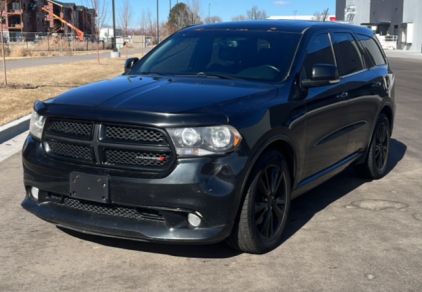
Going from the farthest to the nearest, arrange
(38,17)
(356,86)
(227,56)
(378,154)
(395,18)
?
(38,17), (395,18), (378,154), (356,86), (227,56)

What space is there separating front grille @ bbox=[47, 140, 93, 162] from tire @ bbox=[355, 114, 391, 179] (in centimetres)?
364

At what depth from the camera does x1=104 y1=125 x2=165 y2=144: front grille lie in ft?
12.9

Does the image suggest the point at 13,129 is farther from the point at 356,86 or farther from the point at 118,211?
A: the point at 118,211

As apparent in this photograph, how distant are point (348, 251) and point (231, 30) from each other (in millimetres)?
2404

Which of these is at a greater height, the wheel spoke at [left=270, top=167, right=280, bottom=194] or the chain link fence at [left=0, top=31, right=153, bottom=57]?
the wheel spoke at [left=270, top=167, right=280, bottom=194]

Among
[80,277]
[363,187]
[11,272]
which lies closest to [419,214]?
[363,187]

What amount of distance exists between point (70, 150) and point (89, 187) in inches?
13.9

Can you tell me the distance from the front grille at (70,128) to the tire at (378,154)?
3.64m

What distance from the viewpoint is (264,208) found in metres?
4.44

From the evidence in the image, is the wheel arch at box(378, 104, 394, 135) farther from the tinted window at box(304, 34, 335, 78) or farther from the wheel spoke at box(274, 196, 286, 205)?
the wheel spoke at box(274, 196, 286, 205)

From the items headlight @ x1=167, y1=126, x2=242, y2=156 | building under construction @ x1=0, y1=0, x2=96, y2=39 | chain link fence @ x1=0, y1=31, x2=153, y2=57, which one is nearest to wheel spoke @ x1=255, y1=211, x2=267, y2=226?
headlight @ x1=167, y1=126, x2=242, y2=156

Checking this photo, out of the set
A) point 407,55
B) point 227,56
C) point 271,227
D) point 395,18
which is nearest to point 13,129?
point 227,56

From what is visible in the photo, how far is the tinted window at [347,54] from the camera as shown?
592 cm

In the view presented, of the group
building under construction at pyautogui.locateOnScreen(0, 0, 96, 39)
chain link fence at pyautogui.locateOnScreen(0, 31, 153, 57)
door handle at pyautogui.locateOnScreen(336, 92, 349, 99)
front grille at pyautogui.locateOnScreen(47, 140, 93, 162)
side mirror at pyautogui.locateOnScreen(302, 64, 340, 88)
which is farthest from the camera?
building under construction at pyautogui.locateOnScreen(0, 0, 96, 39)
